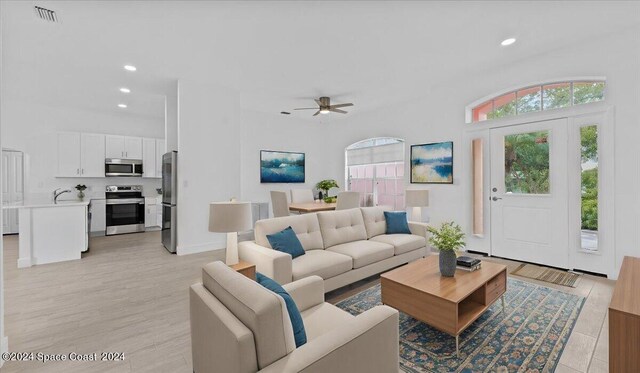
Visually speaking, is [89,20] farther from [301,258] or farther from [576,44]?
[576,44]

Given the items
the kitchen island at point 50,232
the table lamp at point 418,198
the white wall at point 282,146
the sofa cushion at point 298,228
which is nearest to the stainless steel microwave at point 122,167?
the kitchen island at point 50,232

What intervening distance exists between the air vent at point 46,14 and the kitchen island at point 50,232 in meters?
2.69

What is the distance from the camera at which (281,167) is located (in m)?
7.18

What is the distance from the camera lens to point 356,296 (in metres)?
2.94

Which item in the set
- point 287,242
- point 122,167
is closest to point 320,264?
point 287,242

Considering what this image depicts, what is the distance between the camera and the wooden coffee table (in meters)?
1.99

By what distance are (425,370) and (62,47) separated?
17.1ft

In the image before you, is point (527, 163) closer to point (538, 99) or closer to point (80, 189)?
point (538, 99)

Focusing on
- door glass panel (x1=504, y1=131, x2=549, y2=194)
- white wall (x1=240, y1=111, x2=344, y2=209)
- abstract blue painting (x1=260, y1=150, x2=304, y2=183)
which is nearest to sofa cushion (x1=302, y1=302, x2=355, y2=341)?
door glass panel (x1=504, y1=131, x2=549, y2=194)

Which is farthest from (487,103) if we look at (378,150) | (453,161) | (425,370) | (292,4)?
(425,370)

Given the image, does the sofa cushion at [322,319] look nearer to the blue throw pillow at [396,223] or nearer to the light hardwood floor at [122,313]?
the light hardwood floor at [122,313]

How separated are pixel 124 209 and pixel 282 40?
5.63 m

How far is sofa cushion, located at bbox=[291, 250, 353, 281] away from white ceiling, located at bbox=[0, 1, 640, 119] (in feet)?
8.23

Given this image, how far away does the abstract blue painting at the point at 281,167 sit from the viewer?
22.7 ft
